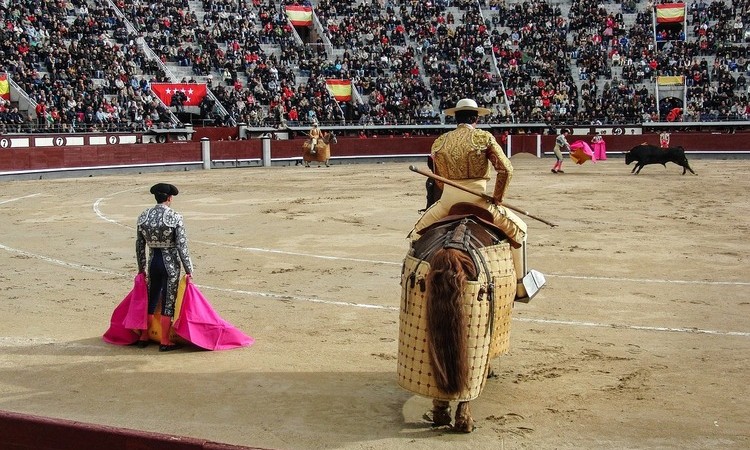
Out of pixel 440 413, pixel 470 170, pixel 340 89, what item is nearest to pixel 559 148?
pixel 340 89

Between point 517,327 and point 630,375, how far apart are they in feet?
4.67

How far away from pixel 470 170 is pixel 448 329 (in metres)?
1.17

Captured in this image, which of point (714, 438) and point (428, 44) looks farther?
point (428, 44)

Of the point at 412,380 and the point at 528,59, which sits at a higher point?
the point at 528,59

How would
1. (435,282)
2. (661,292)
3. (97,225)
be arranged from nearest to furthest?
(435,282) → (661,292) → (97,225)

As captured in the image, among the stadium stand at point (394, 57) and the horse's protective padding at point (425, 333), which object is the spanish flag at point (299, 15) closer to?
the stadium stand at point (394, 57)

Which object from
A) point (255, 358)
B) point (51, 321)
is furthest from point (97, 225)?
point (255, 358)

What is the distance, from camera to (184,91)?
30047mm

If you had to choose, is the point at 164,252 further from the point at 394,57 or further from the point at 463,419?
the point at 394,57

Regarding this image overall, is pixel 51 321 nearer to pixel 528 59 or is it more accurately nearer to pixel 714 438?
pixel 714 438

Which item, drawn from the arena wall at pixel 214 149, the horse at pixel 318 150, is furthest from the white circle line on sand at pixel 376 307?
the horse at pixel 318 150

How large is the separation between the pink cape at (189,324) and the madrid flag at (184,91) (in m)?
23.8

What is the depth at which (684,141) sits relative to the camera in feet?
107

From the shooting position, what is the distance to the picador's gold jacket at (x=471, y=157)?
5.11 metres
